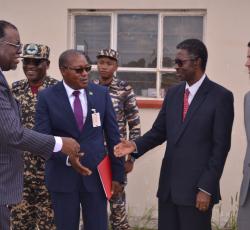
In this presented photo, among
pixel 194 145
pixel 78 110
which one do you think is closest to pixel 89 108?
pixel 78 110

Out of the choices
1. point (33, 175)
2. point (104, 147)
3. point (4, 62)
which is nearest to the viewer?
point (4, 62)

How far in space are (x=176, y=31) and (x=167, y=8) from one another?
29cm

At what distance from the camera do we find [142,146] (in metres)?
4.31

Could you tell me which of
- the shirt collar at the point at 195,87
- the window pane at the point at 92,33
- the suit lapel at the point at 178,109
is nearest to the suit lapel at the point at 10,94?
the suit lapel at the point at 178,109

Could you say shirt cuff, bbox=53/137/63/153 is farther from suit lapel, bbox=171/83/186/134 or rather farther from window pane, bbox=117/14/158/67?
window pane, bbox=117/14/158/67

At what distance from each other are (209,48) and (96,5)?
1369 millimetres

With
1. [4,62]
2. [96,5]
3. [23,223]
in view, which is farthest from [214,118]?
[96,5]

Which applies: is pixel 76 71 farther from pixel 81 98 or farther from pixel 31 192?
pixel 31 192

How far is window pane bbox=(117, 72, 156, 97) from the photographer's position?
20.6 feet

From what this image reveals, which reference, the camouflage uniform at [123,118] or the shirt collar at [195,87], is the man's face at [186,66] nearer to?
the shirt collar at [195,87]

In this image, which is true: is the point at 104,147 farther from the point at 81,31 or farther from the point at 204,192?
the point at 81,31

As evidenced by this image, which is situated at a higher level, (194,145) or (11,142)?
(11,142)

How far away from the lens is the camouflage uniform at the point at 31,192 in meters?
4.77

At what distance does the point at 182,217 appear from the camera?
155 inches
